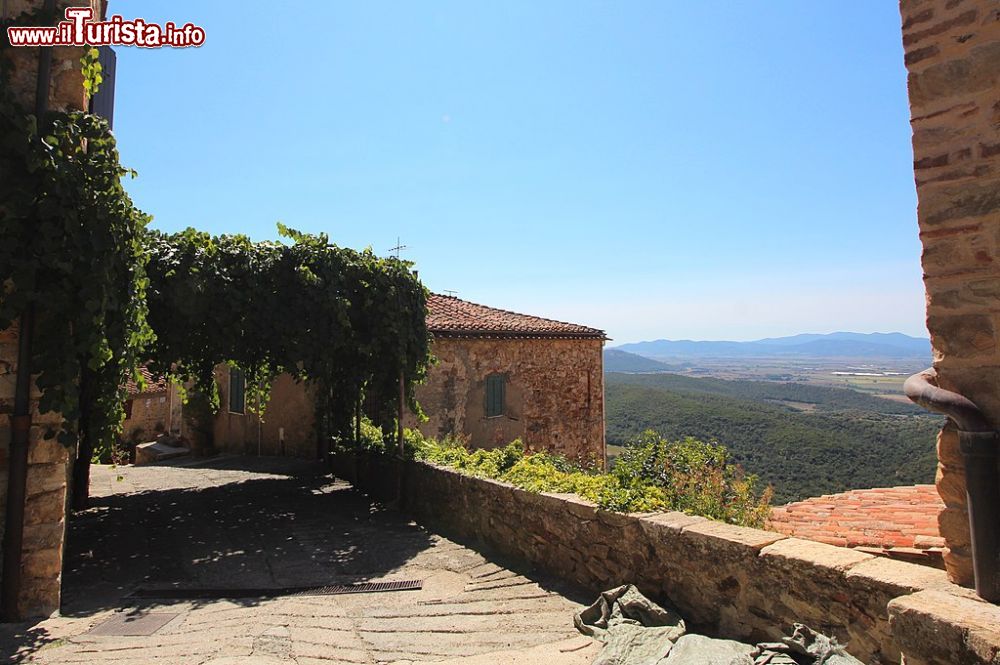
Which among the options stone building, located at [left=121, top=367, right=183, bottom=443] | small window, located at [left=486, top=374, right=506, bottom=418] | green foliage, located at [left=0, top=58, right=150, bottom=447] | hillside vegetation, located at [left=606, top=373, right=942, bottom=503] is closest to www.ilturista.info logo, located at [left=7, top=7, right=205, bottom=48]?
green foliage, located at [left=0, top=58, right=150, bottom=447]

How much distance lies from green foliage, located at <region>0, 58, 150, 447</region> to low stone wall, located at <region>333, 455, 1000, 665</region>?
379 cm

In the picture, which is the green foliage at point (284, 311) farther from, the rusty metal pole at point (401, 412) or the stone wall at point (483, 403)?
the stone wall at point (483, 403)

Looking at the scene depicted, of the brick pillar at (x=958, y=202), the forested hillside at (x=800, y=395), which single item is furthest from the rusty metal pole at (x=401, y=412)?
the forested hillside at (x=800, y=395)

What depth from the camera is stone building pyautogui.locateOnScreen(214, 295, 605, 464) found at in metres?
14.0

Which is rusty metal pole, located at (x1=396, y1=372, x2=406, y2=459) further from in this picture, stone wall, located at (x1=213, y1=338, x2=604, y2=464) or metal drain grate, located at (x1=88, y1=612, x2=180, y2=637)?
metal drain grate, located at (x1=88, y1=612, x2=180, y2=637)

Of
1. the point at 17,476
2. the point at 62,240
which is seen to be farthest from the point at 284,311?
the point at 17,476

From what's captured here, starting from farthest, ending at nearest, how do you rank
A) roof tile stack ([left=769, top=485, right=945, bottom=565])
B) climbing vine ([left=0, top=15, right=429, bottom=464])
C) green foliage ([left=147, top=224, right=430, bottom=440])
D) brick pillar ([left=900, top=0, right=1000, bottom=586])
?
green foliage ([left=147, top=224, right=430, bottom=440])
roof tile stack ([left=769, top=485, right=945, bottom=565])
climbing vine ([left=0, top=15, right=429, bottom=464])
brick pillar ([left=900, top=0, right=1000, bottom=586])

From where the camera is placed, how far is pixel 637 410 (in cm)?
4638

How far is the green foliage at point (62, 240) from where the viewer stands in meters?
4.23

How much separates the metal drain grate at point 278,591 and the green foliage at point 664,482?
4.75ft

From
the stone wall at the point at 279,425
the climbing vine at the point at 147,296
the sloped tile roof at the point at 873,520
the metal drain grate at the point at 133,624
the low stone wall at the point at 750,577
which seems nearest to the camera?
the low stone wall at the point at 750,577

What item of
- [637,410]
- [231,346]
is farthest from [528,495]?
[637,410]

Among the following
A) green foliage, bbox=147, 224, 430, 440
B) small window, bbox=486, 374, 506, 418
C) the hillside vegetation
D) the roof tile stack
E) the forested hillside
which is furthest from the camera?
the forested hillside

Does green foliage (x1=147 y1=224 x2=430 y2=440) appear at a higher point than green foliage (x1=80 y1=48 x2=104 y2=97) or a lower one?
lower
